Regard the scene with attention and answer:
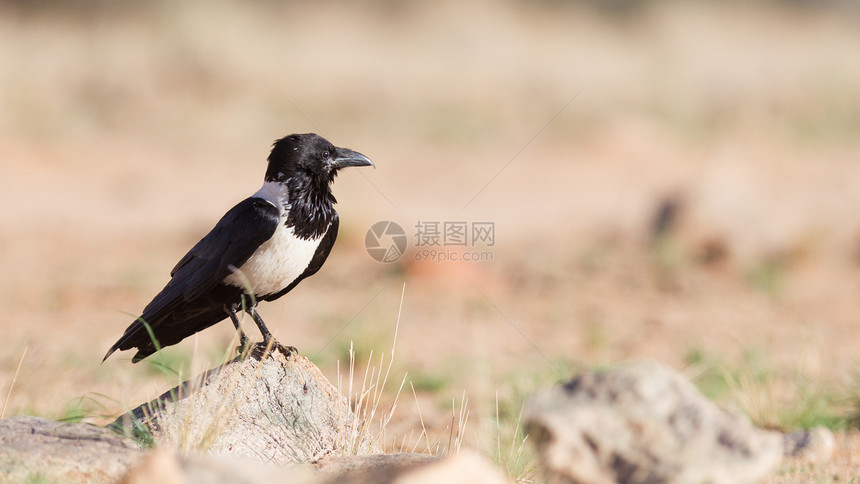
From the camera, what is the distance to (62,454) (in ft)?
10.2

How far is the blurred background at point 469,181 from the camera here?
7383 mm

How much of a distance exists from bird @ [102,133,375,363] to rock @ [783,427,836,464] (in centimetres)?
269

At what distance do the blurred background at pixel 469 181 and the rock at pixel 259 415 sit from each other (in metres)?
0.47

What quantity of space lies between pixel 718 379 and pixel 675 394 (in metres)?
3.72

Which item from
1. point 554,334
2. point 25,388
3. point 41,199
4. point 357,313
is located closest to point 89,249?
point 41,199

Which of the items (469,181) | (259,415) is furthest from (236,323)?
(469,181)

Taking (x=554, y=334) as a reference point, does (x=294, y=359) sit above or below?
above

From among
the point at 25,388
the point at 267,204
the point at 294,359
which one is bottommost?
the point at 25,388

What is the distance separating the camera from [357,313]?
27.7 ft

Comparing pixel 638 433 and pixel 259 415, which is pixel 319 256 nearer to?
pixel 259 415

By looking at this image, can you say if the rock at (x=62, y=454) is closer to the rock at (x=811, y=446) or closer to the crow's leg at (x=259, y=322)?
the crow's leg at (x=259, y=322)

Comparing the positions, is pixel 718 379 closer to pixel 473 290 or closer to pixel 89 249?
pixel 473 290

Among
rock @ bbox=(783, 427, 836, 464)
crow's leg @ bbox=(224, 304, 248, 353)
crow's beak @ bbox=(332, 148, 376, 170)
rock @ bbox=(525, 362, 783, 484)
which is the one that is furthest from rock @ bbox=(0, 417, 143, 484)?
rock @ bbox=(783, 427, 836, 464)

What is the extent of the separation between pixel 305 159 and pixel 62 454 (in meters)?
1.75
